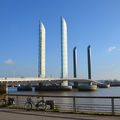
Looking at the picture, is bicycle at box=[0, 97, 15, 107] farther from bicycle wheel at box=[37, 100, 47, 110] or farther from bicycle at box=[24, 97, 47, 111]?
bicycle wheel at box=[37, 100, 47, 110]

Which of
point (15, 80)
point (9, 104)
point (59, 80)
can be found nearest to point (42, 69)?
point (59, 80)

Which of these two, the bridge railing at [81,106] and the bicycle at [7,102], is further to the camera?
the bicycle at [7,102]

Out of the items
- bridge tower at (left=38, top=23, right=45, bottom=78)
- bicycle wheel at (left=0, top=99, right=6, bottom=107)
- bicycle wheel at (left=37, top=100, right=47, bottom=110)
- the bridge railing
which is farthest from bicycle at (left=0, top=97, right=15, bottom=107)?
bridge tower at (left=38, top=23, right=45, bottom=78)

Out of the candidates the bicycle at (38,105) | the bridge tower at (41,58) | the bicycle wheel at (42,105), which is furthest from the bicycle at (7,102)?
the bridge tower at (41,58)

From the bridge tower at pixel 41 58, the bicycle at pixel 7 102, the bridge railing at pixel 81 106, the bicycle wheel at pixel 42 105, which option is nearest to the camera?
the bridge railing at pixel 81 106

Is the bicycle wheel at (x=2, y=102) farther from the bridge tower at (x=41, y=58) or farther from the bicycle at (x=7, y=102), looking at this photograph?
the bridge tower at (x=41, y=58)

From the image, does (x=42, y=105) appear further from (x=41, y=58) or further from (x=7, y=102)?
(x=41, y=58)

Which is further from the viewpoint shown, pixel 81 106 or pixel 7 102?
pixel 7 102

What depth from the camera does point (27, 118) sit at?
44.3 ft

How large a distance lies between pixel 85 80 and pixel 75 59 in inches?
450

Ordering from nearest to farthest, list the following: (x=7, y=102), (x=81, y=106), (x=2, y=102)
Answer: (x=81, y=106), (x=7, y=102), (x=2, y=102)

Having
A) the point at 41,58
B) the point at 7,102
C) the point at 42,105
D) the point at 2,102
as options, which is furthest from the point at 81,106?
the point at 41,58

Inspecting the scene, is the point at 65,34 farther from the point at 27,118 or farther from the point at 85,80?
the point at 27,118

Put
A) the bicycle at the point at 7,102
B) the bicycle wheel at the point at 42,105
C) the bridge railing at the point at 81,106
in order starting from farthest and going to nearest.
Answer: the bicycle at the point at 7,102 < the bicycle wheel at the point at 42,105 < the bridge railing at the point at 81,106
